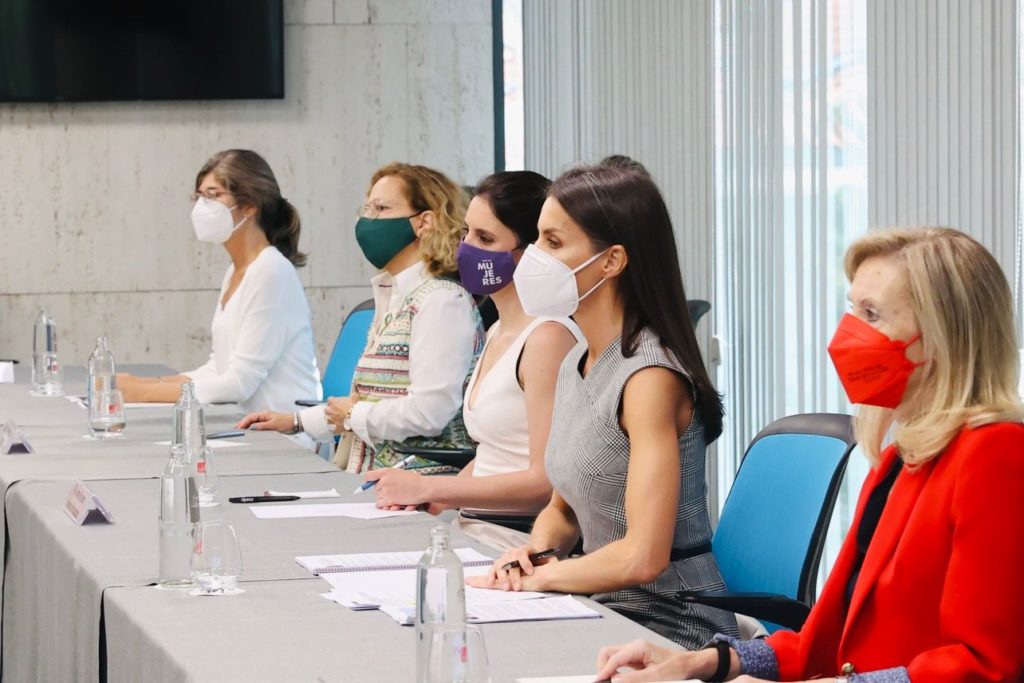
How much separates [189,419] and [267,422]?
0.84 m

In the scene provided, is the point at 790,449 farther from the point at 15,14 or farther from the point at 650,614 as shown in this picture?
the point at 15,14

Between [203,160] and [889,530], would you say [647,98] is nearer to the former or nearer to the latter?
[203,160]

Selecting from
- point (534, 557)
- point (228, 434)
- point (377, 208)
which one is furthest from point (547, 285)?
point (228, 434)

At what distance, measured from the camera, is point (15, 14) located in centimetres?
657

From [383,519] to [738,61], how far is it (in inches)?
98.1

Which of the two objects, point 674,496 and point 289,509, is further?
point 289,509

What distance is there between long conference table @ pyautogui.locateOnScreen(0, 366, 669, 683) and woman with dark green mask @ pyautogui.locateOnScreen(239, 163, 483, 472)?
18 cm

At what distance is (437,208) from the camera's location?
3803 millimetres

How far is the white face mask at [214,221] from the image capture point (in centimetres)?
480

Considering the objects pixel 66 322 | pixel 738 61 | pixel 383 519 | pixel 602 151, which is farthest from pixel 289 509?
pixel 66 322

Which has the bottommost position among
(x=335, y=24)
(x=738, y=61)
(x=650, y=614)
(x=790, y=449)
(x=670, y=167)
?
(x=650, y=614)

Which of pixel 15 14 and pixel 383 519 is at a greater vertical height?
pixel 15 14

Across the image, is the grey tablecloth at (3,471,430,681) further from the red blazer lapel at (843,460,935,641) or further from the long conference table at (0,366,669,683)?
the red blazer lapel at (843,460,935,641)

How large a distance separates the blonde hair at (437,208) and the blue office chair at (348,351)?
108cm
